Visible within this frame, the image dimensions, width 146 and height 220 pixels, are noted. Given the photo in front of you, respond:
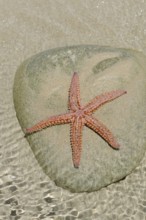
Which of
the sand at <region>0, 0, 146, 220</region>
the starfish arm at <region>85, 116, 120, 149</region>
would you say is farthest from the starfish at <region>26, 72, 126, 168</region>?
the sand at <region>0, 0, 146, 220</region>

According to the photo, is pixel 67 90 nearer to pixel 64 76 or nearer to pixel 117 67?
pixel 64 76

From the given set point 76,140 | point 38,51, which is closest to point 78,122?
point 76,140

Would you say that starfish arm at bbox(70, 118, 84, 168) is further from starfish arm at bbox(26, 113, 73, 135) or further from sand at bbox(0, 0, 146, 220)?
sand at bbox(0, 0, 146, 220)

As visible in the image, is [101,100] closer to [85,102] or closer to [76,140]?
[85,102]

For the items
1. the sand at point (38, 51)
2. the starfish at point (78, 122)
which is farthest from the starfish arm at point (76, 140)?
the sand at point (38, 51)

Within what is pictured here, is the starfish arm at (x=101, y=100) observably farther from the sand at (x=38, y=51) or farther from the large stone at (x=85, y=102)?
the sand at (x=38, y=51)

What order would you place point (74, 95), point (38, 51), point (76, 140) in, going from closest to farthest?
1. point (76, 140)
2. point (74, 95)
3. point (38, 51)
